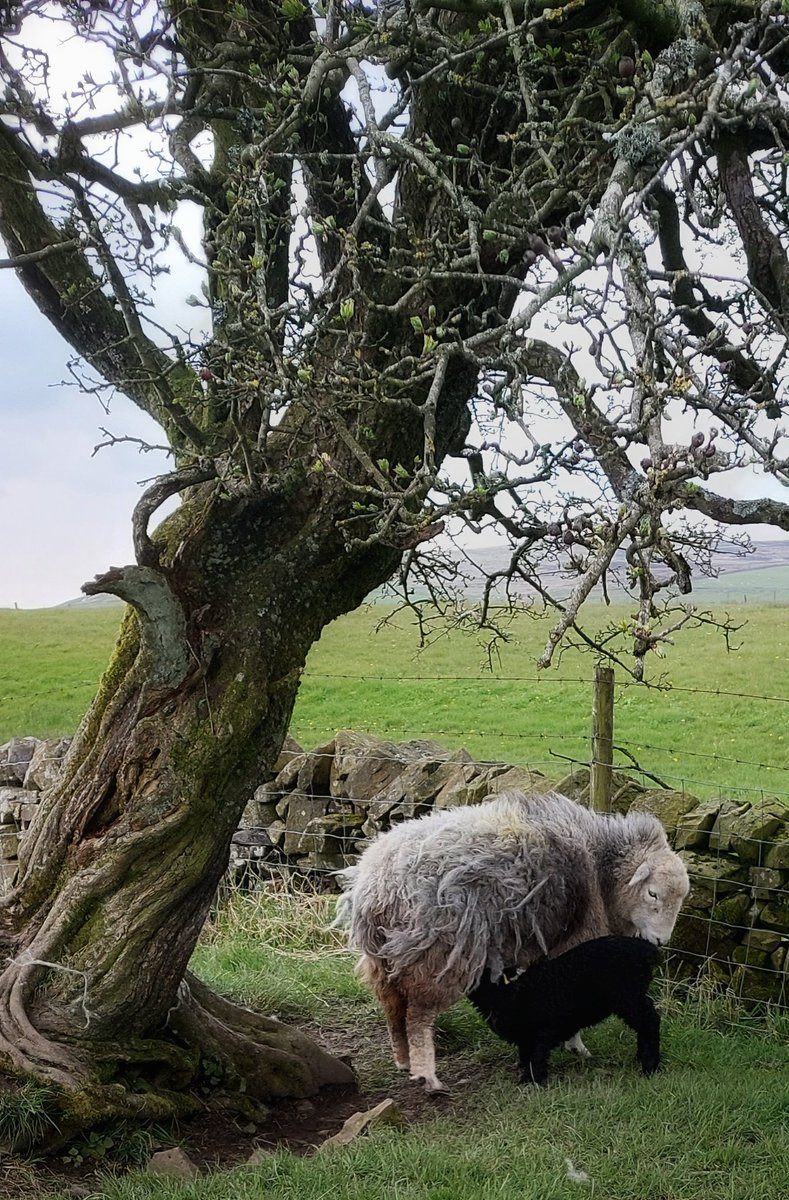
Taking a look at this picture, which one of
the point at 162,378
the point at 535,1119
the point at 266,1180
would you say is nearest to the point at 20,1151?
the point at 266,1180

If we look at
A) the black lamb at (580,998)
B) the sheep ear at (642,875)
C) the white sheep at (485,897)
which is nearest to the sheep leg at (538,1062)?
the black lamb at (580,998)

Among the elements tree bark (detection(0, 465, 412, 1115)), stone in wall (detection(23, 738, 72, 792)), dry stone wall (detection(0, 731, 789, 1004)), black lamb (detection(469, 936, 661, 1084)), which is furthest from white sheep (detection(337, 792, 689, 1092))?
stone in wall (detection(23, 738, 72, 792))

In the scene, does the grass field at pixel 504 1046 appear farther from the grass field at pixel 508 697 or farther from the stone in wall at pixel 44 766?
the stone in wall at pixel 44 766

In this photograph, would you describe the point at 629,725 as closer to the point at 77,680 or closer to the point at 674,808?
the point at 674,808

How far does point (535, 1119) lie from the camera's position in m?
4.95

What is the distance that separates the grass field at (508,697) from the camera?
35.4 ft

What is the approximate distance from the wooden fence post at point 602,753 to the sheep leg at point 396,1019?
2373mm

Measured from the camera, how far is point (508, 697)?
40.8 feet

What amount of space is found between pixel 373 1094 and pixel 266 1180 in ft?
5.13

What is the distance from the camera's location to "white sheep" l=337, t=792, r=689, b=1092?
563 centimetres

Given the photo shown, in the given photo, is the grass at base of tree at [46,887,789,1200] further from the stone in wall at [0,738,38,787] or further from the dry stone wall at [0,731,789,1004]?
the stone in wall at [0,738,38,787]

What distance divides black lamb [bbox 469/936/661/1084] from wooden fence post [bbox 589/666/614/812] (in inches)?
79.3

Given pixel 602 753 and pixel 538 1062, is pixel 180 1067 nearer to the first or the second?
pixel 538 1062

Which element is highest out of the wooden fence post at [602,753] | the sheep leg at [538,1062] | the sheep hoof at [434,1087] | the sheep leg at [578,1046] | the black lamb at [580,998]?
the wooden fence post at [602,753]
